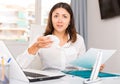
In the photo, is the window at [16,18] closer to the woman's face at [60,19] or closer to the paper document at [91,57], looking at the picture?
the woman's face at [60,19]

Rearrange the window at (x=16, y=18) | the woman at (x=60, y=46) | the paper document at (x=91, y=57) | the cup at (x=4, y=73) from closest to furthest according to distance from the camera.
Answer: the cup at (x=4, y=73) → the paper document at (x=91, y=57) → the woman at (x=60, y=46) → the window at (x=16, y=18)

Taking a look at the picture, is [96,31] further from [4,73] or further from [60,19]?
[4,73]

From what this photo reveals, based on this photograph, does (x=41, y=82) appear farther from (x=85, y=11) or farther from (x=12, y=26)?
(x=12, y=26)

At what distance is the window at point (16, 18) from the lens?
354 centimetres

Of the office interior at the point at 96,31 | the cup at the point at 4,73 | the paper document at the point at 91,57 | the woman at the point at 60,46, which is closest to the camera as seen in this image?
the cup at the point at 4,73

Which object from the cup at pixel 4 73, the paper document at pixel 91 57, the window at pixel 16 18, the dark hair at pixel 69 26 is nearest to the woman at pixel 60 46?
the dark hair at pixel 69 26

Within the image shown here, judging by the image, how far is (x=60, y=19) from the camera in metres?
1.67

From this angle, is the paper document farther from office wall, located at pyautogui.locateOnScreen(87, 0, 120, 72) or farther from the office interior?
office wall, located at pyautogui.locateOnScreen(87, 0, 120, 72)

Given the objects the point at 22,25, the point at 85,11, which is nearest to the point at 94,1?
the point at 85,11

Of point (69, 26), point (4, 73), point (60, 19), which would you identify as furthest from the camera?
point (69, 26)

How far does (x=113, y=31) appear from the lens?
2.55 m

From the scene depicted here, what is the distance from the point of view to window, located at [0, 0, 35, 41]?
11.6 ft

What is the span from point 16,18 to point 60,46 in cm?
208

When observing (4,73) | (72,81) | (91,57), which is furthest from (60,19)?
(4,73)
